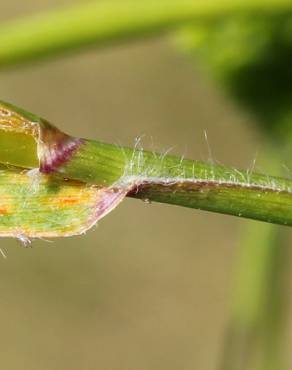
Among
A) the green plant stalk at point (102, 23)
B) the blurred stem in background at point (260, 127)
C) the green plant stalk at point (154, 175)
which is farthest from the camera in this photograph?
the blurred stem in background at point (260, 127)

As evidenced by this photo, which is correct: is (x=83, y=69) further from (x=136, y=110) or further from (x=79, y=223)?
(x=79, y=223)

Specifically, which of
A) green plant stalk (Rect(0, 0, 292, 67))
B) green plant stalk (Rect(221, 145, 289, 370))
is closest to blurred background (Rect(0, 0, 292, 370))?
green plant stalk (Rect(221, 145, 289, 370))

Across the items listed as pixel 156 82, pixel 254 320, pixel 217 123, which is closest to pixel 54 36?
pixel 254 320

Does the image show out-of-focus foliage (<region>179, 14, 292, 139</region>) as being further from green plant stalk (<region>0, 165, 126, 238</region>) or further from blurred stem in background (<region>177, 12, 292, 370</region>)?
green plant stalk (<region>0, 165, 126, 238</region>)

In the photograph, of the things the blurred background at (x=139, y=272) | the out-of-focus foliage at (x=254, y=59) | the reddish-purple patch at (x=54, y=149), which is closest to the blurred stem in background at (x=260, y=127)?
the out-of-focus foliage at (x=254, y=59)

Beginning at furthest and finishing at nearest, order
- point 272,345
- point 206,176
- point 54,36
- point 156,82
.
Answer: point 156,82
point 272,345
point 54,36
point 206,176

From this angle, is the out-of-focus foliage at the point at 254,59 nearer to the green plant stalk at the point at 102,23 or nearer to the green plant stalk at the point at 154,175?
the green plant stalk at the point at 102,23
